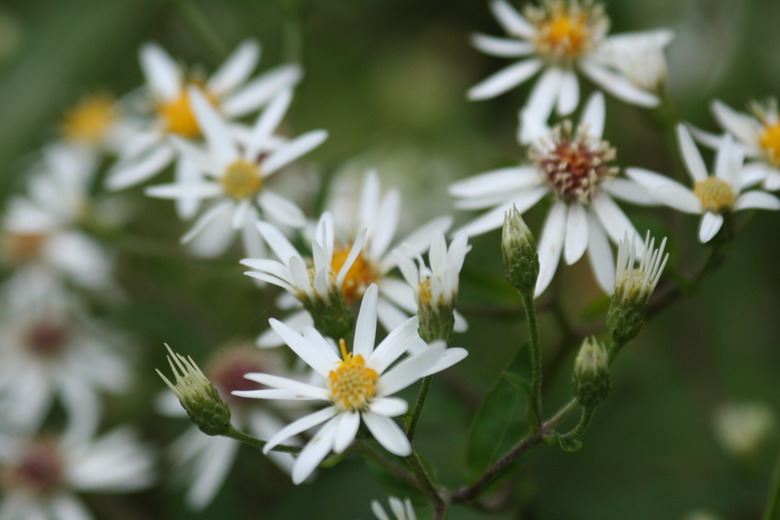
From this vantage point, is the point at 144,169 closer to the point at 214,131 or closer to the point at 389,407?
the point at 214,131

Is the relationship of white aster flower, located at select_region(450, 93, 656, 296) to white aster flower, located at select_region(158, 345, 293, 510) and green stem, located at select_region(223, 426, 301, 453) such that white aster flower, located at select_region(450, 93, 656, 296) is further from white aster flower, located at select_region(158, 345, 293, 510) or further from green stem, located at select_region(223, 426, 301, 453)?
white aster flower, located at select_region(158, 345, 293, 510)

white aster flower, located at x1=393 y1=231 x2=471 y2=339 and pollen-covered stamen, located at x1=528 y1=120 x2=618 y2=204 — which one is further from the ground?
white aster flower, located at x1=393 y1=231 x2=471 y2=339

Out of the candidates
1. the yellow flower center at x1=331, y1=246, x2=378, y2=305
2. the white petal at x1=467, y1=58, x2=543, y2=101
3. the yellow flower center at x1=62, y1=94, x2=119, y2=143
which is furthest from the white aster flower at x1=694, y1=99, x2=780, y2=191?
the yellow flower center at x1=62, y1=94, x2=119, y2=143

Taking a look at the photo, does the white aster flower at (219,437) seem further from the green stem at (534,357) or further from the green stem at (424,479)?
the green stem at (534,357)

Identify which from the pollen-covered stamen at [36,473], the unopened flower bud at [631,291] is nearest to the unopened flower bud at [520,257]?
the unopened flower bud at [631,291]

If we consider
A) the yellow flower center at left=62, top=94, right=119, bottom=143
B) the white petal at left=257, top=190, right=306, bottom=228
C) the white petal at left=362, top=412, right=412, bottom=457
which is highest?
the yellow flower center at left=62, top=94, right=119, bottom=143
